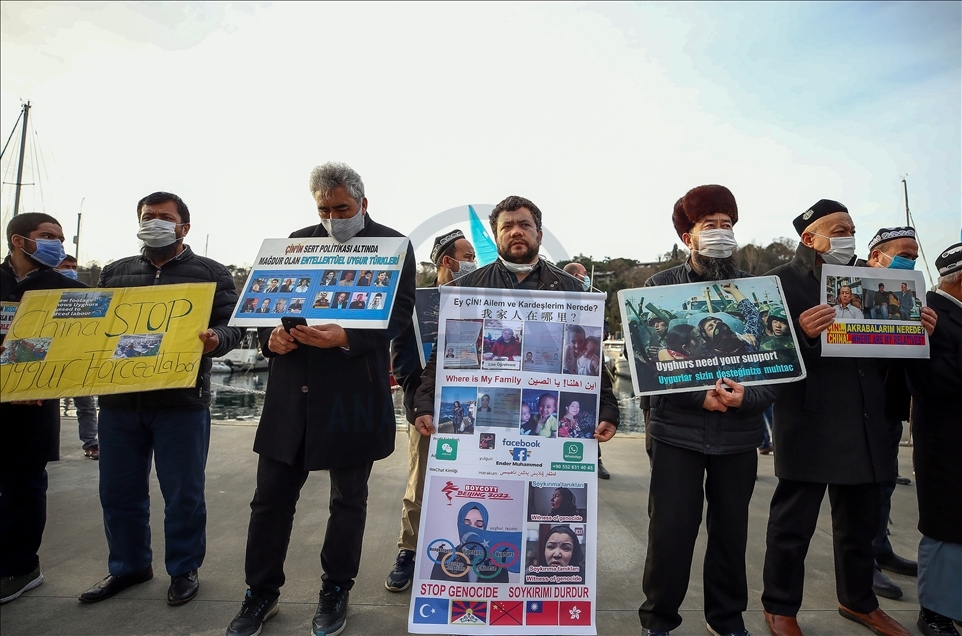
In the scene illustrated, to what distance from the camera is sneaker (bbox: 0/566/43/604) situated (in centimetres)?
268

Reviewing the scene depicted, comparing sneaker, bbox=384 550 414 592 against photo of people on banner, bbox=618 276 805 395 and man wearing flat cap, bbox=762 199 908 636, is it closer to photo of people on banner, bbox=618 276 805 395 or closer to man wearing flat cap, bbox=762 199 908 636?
photo of people on banner, bbox=618 276 805 395

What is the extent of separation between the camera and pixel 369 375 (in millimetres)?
2666

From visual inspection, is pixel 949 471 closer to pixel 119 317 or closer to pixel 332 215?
pixel 332 215

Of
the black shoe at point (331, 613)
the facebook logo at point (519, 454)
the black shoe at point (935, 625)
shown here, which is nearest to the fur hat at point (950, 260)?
the black shoe at point (935, 625)

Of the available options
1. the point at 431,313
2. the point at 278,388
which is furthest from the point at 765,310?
the point at 278,388

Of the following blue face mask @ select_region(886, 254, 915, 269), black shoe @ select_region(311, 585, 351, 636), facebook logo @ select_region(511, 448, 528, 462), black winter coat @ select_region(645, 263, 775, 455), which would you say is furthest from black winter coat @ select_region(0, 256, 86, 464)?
blue face mask @ select_region(886, 254, 915, 269)

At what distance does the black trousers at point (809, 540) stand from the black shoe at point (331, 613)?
222 centimetres

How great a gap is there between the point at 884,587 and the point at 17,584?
16.6ft

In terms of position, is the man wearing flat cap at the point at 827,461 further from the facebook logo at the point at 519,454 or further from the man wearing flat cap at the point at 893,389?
the facebook logo at the point at 519,454

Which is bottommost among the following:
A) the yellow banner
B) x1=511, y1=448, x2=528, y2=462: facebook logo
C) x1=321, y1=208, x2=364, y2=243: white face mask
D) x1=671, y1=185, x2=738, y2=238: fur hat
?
x1=511, y1=448, x2=528, y2=462: facebook logo

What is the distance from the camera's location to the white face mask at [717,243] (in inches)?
99.7

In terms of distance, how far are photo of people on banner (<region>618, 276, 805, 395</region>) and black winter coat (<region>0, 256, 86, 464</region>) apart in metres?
3.15

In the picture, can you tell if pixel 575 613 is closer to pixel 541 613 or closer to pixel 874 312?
pixel 541 613

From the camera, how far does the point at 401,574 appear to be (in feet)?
9.78
